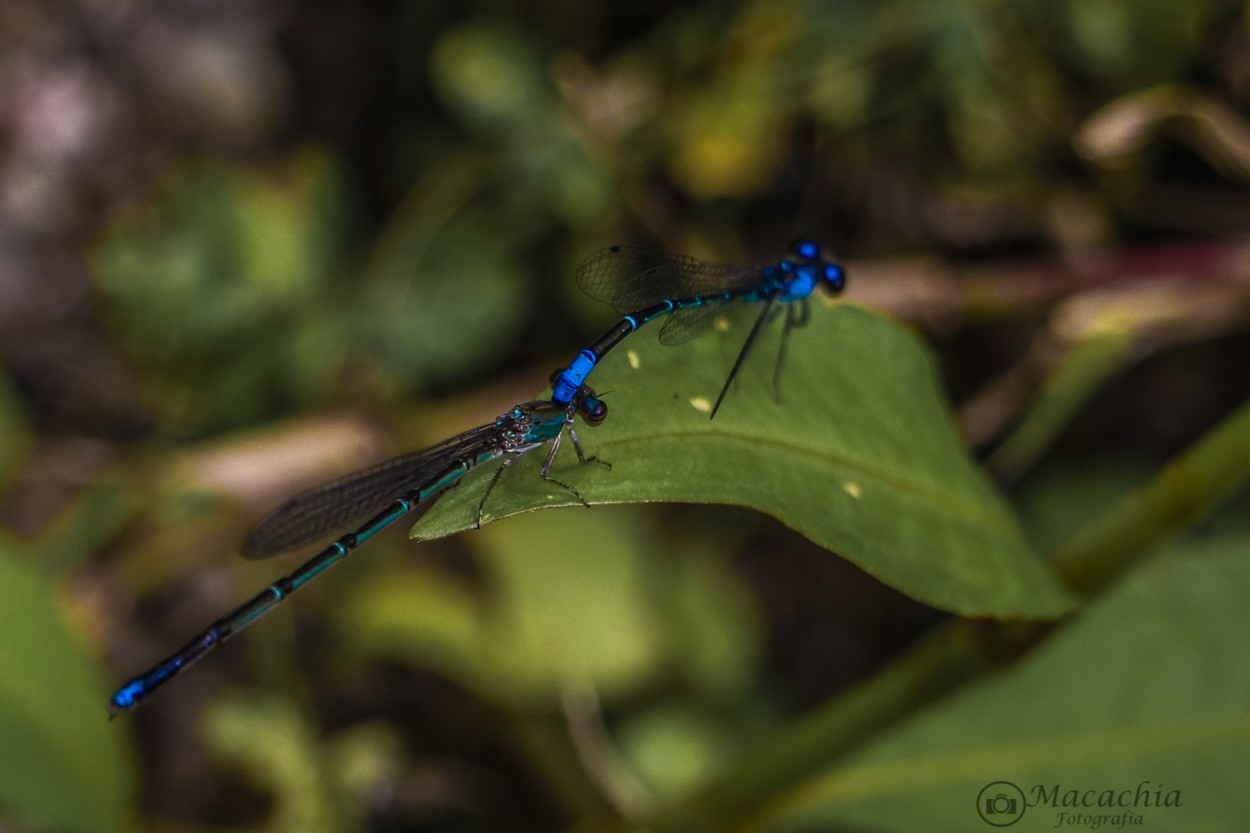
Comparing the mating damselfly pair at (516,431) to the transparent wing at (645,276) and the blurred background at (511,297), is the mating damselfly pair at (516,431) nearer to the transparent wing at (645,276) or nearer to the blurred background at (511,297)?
the transparent wing at (645,276)

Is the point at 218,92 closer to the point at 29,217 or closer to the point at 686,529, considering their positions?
the point at 29,217

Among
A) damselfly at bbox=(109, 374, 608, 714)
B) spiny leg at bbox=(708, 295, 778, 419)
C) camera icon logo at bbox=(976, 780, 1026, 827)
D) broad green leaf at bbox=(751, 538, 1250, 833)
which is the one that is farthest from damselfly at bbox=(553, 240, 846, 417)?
camera icon logo at bbox=(976, 780, 1026, 827)

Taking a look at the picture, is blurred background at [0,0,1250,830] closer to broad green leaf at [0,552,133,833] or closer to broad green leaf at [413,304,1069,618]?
broad green leaf at [0,552,133,833]

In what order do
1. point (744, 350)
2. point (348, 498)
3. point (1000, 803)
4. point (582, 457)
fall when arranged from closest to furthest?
point (582, 457) < point (744, 350) < point (1000, 803) < point (348, 498)

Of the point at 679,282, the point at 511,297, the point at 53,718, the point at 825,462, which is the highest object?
the point at 511,297

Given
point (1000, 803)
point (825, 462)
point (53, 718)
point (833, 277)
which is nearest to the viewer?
point (825, 462)

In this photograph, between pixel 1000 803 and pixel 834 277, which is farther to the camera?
pixel 834 277

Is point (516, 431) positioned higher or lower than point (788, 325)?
higher

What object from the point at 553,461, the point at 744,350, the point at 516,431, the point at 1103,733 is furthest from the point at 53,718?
the point at 1103,733

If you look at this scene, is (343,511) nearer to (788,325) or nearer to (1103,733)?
(788,325)
